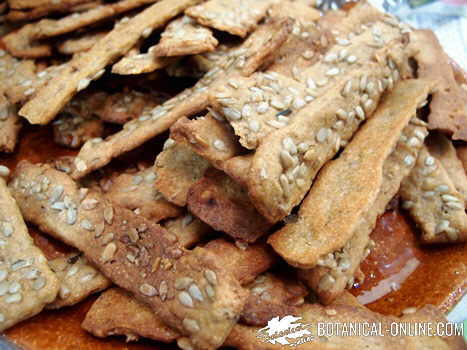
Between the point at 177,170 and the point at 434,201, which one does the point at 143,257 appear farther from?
the point at 434,201

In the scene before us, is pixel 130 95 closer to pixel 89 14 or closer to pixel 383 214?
pixel 89 14

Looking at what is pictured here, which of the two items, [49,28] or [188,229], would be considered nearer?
[188,229]

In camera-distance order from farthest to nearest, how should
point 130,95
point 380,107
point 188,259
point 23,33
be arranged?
1. point 23,33
2. point 130,95
3. point 380,107
4. point 188,259

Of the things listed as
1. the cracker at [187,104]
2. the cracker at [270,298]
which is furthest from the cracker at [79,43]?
the cracker at [270,298]

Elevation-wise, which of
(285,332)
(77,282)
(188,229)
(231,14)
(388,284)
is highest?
(231,14)

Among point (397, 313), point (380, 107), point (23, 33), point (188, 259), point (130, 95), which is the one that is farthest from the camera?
point (23, 33)

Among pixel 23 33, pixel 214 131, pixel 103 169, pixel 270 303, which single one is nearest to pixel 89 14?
pixel 23 33

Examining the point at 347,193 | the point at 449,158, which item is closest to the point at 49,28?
the point at 347,193
